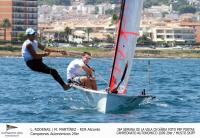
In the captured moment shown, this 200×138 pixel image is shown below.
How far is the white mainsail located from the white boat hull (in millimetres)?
1069

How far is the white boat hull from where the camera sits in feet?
84.9

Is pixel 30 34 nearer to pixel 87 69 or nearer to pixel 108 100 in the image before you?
pixel 108 100

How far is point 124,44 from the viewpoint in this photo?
27.8 metres

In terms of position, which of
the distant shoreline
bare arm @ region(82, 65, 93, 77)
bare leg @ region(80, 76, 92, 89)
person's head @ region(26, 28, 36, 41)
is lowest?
the distant shoreline

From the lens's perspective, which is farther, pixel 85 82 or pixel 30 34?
pixel 85 82

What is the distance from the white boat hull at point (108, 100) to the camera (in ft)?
84.9

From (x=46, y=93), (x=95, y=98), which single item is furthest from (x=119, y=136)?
(x=46, y=93)

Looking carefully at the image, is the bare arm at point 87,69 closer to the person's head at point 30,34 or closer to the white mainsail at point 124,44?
the white mainsail at point 124,44

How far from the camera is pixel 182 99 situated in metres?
33.6

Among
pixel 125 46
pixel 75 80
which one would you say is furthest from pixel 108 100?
pixel 125 46

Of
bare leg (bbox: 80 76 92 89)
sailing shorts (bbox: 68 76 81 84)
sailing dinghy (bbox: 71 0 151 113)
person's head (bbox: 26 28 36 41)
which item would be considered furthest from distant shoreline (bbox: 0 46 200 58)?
person's head (bbox: 26 28 36 41)

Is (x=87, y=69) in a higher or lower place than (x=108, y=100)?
higher

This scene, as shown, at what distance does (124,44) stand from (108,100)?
8.69 feet
